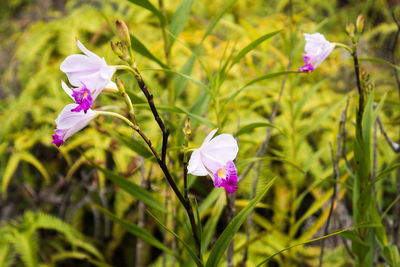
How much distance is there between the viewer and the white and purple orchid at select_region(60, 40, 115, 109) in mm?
325

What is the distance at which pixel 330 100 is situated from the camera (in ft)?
4.58

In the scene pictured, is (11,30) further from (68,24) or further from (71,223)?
(71,223)

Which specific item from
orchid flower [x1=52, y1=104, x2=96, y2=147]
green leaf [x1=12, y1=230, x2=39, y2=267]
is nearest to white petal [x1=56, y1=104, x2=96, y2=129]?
orchid flower [x1=52, y1=104, x2=96, y2=147]

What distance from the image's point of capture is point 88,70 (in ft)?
1.11

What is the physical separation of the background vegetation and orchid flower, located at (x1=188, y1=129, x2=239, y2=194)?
17cm

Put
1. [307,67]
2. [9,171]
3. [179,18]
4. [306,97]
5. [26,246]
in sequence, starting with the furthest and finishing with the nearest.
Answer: [9,171] < [26,246] < [306,97] < [179,18] < [307,67]

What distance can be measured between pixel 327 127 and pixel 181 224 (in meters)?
0.92

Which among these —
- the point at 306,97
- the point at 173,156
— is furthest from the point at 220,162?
the point at 306,97

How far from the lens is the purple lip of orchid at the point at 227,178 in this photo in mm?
345

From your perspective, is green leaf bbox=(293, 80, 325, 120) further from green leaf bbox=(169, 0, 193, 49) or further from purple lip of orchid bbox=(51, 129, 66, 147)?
purple lip of orchid bbox=(51, 129, 66, 147)

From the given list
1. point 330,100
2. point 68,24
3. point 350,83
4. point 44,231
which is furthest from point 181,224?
point 68,24

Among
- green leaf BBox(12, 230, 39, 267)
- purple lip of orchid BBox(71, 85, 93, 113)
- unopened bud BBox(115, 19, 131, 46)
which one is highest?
unopened bud BBox(115, 19, 131, 46)

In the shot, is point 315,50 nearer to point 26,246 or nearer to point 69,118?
point 69,118

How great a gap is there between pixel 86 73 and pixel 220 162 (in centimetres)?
17
